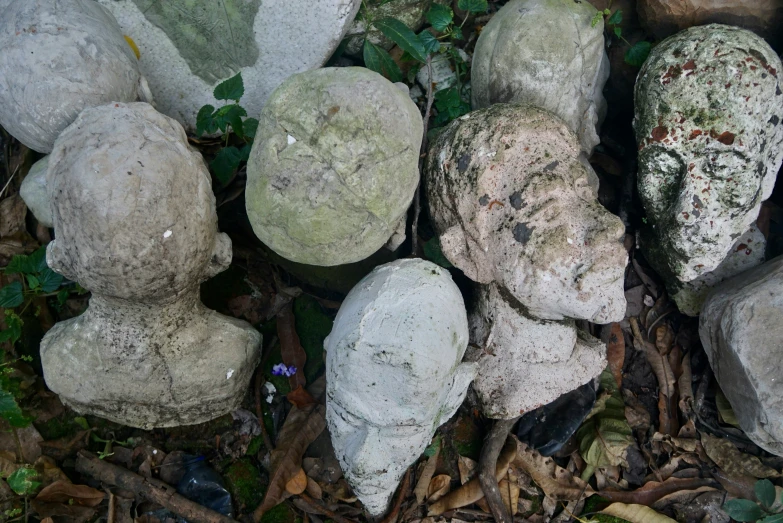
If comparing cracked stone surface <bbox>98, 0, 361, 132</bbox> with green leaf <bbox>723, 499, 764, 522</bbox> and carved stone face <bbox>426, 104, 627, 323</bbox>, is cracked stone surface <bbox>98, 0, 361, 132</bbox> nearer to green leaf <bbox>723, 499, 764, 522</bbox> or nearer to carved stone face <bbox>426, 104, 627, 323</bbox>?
carved stone face <bbox>426, 104, 627, 323</bbox>

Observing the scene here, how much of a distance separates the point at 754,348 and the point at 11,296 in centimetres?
284

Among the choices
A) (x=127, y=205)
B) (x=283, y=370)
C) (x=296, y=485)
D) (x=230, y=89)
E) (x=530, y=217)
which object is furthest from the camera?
(x=283, y=370)

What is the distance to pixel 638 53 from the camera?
8.29 feet

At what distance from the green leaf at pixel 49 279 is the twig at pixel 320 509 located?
1292 millimetres

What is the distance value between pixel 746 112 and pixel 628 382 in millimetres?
1218

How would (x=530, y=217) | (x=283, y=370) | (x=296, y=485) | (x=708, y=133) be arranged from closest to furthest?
(x=530, y=217) → (x=708, y=133) → (x=296, y=485) → (x=283, y=370)

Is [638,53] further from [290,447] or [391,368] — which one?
[290,447]

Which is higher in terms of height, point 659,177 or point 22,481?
point 659,177

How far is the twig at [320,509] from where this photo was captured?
2373 millimetres

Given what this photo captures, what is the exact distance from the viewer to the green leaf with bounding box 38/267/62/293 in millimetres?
2432

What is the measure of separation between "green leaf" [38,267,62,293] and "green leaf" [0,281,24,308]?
0.08 m

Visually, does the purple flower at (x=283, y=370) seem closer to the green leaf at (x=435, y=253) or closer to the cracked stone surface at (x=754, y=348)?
the green leaf at (x=435, y=253)

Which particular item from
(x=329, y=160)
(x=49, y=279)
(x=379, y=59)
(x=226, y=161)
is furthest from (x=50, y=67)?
(x=379, y=59)

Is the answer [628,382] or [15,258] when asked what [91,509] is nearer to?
[15,258]
